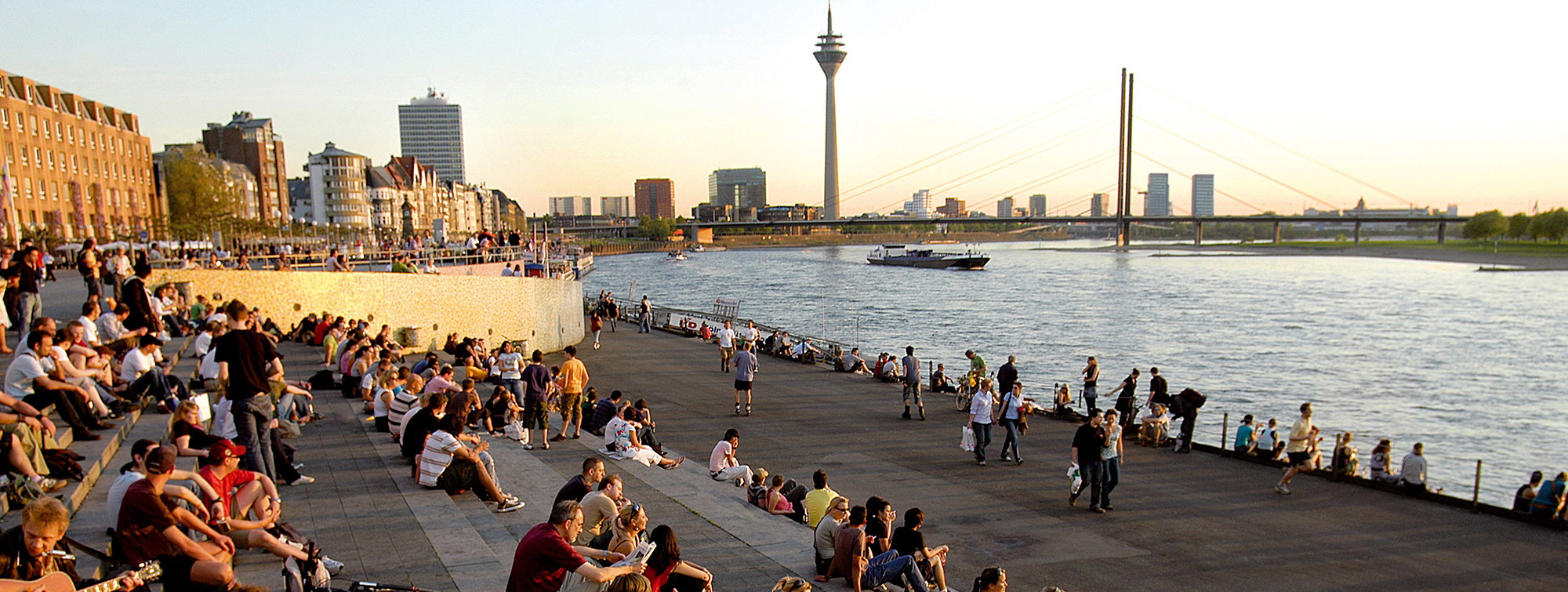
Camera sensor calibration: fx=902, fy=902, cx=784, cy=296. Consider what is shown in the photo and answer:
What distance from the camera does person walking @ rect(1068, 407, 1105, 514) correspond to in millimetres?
9945

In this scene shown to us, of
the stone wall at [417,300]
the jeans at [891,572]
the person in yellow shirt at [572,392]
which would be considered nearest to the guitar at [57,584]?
the jeans at [891,572]

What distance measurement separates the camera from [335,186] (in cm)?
9988

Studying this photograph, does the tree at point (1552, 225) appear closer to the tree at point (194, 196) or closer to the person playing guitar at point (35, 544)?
the tree at point (194, 196)

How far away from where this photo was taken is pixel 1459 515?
10.2 metres

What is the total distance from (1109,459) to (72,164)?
5571 cm

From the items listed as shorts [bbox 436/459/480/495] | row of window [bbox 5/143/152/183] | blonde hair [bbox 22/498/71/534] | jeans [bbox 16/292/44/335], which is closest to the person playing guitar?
blonde hair [bbox 22/498/71/534]

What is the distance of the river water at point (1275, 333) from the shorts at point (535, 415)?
1550 centimetres

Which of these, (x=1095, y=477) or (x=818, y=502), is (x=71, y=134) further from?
(x=1095, y=477)

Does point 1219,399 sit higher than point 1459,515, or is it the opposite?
point 1459,515

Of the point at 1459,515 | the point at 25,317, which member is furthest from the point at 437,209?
the point at 1459,515

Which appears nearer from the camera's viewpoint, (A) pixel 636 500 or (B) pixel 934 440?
(A) pixel 636 500

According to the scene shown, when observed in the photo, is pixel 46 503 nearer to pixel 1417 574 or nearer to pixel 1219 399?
pixel 1417 574

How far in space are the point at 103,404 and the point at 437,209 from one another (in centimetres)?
12689

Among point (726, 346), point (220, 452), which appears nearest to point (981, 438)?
point (220, 452)
